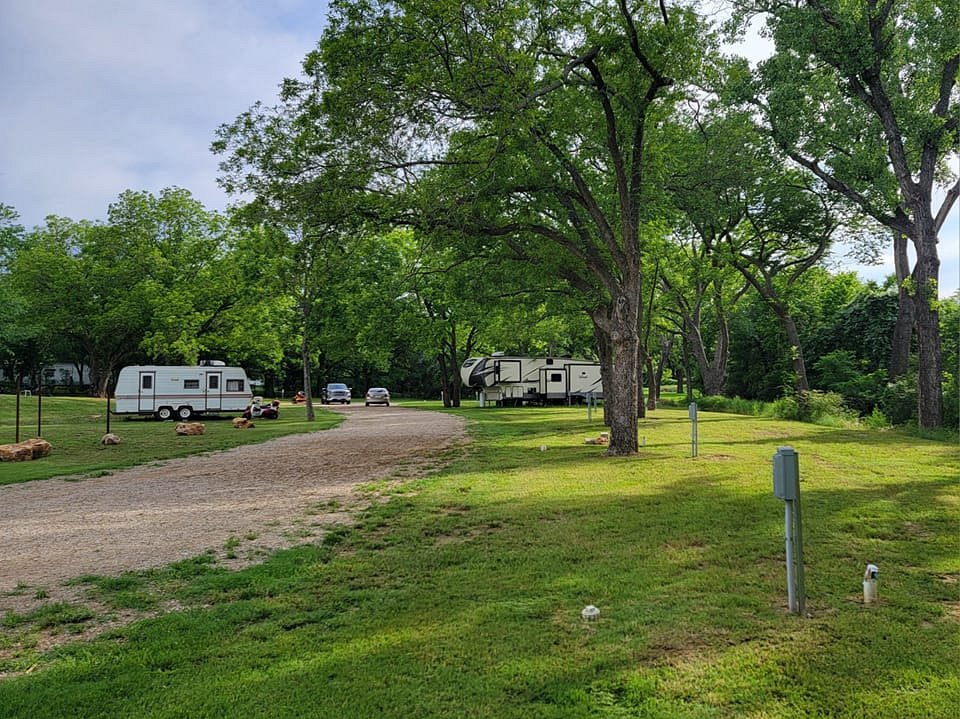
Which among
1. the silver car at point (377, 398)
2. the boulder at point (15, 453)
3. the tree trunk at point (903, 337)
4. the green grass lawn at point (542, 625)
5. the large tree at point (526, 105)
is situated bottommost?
the green grass lawn at point (542, 625)

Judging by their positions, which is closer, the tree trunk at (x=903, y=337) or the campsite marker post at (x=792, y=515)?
the campsite marker post at (x=792, y=515)

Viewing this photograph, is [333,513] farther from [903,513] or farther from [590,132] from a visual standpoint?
[590,132]

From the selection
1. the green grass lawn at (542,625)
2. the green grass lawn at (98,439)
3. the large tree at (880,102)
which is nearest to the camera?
the green grass lawn at (542,625)

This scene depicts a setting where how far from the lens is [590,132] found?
14094mm

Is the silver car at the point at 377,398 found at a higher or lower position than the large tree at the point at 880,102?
lower

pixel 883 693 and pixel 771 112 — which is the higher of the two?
pixel 771 112

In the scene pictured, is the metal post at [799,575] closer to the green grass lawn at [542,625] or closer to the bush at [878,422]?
the green grass lawn at [542,625]

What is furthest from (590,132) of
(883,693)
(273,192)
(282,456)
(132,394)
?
(132,394)

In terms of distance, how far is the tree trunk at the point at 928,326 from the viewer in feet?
55.1

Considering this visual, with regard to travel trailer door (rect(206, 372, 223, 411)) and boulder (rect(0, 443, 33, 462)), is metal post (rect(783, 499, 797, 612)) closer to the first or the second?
boulder (rect(0, 443, 33, 462))

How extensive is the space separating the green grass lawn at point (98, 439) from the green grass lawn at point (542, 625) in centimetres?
812

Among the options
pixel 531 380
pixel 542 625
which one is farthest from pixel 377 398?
pixel 542 625

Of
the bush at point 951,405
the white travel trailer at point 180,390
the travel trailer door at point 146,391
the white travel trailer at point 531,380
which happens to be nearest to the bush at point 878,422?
the bush at point 951,405

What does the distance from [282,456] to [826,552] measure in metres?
11.1
